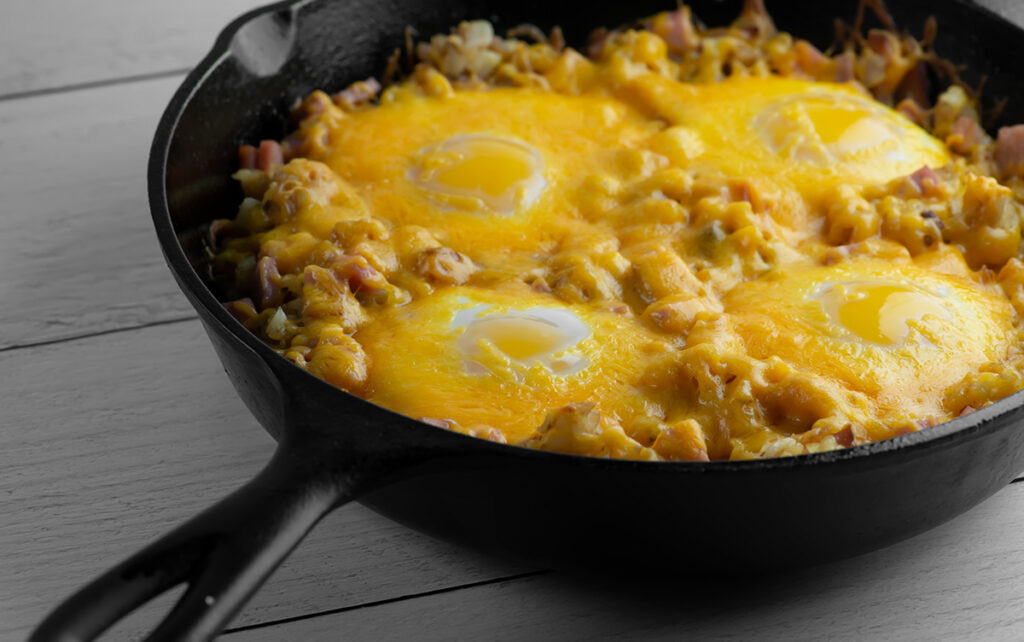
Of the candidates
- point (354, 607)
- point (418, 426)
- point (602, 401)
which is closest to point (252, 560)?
point (418, 426)

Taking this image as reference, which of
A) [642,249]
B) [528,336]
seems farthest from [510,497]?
[642,249]

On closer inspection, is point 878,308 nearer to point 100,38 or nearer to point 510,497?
point 510,497

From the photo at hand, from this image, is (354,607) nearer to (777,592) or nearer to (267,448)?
(267,448)

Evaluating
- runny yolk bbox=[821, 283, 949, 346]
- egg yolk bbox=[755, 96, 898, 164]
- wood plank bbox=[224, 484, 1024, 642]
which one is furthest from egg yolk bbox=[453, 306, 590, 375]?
egg yolk bbox=[755, 96, 898, 164]

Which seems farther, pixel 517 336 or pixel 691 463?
pixel 517 336

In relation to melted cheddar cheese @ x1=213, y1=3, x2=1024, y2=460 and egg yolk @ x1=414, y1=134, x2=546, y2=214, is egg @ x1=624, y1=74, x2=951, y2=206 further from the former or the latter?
egg yolk @ x1=414, y1=134, x2=546, y2=214

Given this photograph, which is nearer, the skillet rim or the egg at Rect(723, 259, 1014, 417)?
the skillet rim

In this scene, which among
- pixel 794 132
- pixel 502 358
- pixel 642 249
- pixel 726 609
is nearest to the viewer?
pixel 726 609
